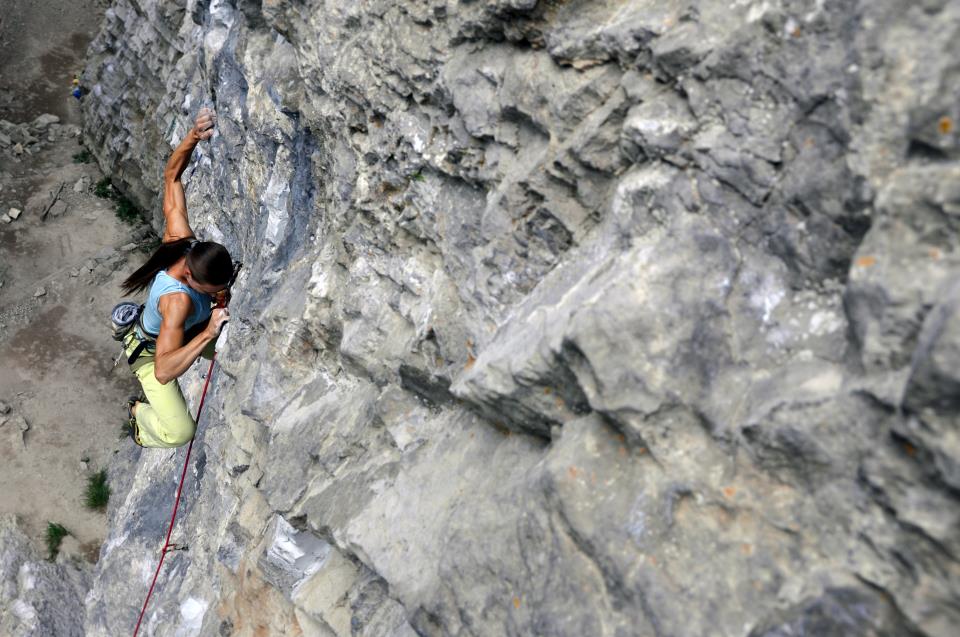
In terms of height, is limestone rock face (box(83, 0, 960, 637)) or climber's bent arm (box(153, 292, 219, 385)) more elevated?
limestone rock face (box(83, 0, 960, 637))

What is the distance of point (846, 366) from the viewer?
288cm

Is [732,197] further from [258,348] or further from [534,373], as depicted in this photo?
[258,348]

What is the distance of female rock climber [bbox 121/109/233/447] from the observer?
20.7 ft

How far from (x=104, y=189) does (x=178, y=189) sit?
28.5ft

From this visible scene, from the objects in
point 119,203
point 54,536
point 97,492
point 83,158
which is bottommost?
point 54,536

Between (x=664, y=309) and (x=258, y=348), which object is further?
(x=258, y=348)

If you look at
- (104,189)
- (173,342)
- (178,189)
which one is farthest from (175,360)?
(104,189)

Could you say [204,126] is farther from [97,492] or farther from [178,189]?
[97,492]

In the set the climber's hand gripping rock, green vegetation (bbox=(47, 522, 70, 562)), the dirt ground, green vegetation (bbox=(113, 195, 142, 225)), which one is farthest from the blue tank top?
green vegetation (bbox=(113, 195, 142, 225))

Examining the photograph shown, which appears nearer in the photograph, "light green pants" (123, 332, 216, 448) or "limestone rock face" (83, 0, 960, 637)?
"limestone rock face" (83, 0, 960, 637)

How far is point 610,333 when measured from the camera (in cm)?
339

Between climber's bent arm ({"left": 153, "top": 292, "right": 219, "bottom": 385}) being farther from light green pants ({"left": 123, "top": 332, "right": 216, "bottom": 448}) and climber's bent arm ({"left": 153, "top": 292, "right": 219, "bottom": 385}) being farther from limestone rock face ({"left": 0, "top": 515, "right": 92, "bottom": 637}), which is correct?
limestone rock face ({"left": 0, "top": 515, "right": 92, "bottom": 637})

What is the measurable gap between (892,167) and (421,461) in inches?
121

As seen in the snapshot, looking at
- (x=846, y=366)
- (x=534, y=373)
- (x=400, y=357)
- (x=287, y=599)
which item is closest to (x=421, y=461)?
(x=400, y=357)
